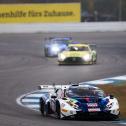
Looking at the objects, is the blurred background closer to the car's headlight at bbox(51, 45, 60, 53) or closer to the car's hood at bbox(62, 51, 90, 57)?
the car's headlight at bbox(51, 45, 60, 53)

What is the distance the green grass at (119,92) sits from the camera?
64.6 ft

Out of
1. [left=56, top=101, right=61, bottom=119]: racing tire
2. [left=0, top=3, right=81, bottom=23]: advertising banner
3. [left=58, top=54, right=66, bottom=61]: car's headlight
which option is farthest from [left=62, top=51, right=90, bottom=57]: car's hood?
[left=0, top=3, right=81, bottom=23]: advertising banner

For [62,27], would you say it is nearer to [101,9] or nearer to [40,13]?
[40,13]

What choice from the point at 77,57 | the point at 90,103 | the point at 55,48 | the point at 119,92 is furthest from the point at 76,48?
the point at 90,103

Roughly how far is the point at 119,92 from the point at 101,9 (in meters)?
41.0

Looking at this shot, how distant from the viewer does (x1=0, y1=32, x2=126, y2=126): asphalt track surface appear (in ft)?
55.6

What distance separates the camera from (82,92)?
57.1ft

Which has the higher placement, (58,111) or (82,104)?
(82,104)

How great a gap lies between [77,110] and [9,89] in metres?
8.86

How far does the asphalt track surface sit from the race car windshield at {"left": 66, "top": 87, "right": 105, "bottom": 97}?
2.85ft

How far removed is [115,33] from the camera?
54.4 metres

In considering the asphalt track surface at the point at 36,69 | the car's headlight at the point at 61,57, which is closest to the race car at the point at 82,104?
the asphalt track surface at the point at 36,69

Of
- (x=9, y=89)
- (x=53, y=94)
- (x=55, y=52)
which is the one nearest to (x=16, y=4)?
(x=55, y=52)

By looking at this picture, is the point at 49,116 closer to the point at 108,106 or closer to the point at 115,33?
the point at 108,106
